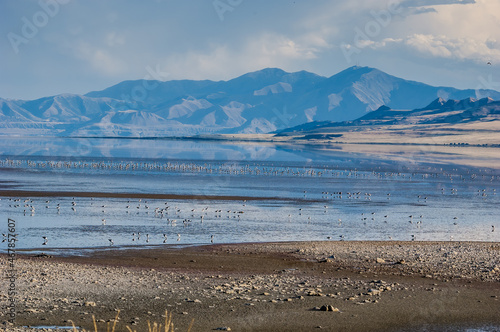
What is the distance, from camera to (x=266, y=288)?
23.9 m

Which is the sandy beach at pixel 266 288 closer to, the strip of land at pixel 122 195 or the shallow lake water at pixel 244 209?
the shallow lake water at pixel 244 209

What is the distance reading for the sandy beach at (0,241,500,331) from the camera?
2028 centimetres

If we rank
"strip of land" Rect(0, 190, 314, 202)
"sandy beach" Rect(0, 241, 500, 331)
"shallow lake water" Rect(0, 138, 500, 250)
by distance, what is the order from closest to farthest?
"sandy beach" Rect(0, 241, 500, 331) < "shallow lake water" Rect(0, 138, 500, 250) < "strip of land" Rect(0, 190, 314, 202)

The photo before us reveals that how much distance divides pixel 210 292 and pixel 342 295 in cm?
476

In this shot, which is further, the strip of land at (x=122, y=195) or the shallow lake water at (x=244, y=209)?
the strip of land at (x=122, y=195)

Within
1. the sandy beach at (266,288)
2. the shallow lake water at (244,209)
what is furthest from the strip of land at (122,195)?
the sandy beach at (266,288)

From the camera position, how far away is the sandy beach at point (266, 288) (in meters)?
20.3

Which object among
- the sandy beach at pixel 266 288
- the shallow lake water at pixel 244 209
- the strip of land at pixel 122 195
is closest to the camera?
the sandy beach at pixel 266 288

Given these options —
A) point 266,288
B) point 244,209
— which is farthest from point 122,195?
point 266,288

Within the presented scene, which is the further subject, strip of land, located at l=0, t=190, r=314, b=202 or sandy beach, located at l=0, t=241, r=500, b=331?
strip of land, located at l=0, t=190, r=314, b=202

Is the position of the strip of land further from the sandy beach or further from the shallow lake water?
the sandy beach

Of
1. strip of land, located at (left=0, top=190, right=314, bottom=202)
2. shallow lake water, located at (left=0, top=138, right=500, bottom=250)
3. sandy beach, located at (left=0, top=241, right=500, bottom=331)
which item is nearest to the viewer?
sandy beach, located at (left=0, top=241, right=500, bottom=331)

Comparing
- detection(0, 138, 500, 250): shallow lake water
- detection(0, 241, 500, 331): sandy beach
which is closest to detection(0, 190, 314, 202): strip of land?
detection(0, 138, 500, 250): shallow lake water

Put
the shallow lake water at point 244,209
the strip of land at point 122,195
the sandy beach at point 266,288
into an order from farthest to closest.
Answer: the strip of land at point 122,195
the shallow lake water at point 244,209
the sandy beach at point 266,288
